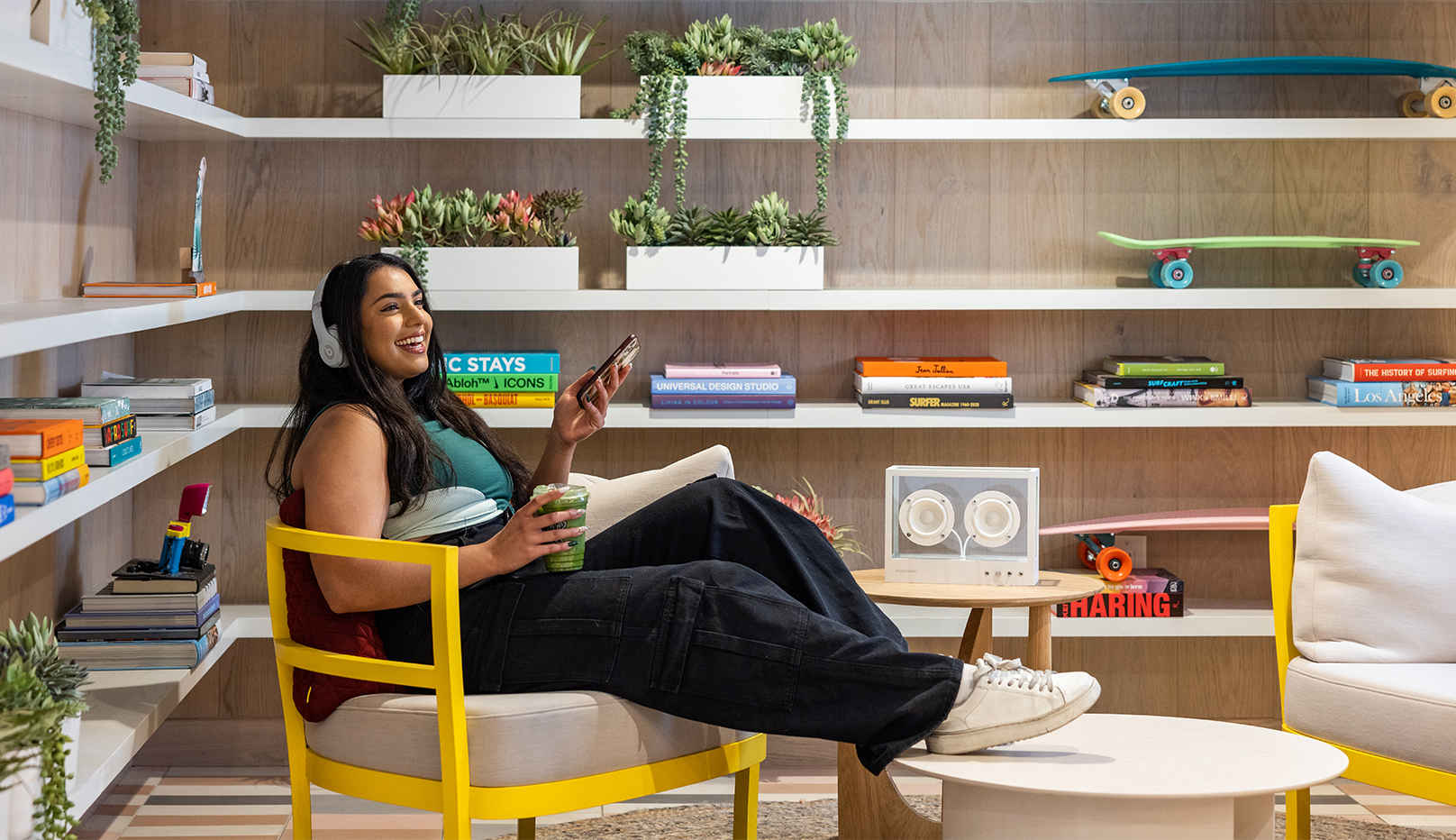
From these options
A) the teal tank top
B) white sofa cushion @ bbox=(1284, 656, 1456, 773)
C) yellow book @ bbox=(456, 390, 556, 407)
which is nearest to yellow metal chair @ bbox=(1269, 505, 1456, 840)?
white sofa cushion @ bbox=(1284, 656, 1456, 773)

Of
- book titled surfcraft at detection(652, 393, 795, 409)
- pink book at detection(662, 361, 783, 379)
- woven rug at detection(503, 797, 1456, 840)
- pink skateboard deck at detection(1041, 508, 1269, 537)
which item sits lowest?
woven rug at detection(503, 797, 1456, 840)

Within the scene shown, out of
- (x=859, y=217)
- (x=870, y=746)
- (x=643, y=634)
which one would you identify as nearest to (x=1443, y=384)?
(x=859, y=217)

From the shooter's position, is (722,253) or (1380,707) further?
(722,253)

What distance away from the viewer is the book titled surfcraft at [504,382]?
2.91 meters

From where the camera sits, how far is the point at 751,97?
2867 mm

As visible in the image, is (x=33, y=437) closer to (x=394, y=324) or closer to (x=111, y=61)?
(x=394, y=324)

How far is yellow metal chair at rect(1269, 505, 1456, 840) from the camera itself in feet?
6.76

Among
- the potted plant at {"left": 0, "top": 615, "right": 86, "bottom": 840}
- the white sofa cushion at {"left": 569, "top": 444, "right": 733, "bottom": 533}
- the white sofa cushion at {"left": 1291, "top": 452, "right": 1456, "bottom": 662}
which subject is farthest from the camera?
the white sofa cushion at {"left": 569, "top": 444, "right": 733, "bottom": 533}

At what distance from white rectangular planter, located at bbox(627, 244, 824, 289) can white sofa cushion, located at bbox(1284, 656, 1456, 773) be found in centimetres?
132

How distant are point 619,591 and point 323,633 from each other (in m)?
0.45

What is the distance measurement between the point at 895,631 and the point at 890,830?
2.04 feet

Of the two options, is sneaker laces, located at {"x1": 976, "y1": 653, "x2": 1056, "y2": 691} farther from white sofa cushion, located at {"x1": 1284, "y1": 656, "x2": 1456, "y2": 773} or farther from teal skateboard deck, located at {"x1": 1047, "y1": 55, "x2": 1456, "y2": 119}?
teal skateboard deck, located at {"x1": 1047, "y1": 55, "x2": 1456, "y2": 119}

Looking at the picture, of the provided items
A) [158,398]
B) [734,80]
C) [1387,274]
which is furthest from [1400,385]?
[158,398]

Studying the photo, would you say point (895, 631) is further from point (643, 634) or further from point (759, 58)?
point (759, 58)
